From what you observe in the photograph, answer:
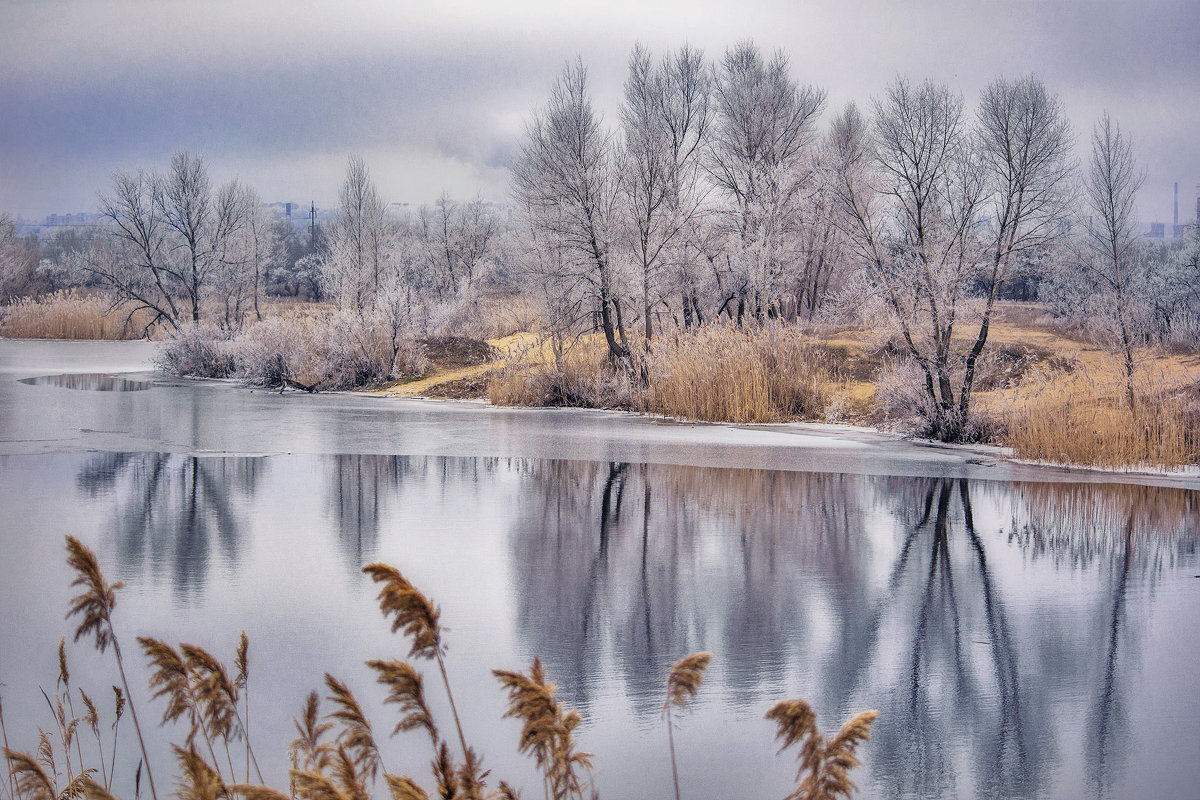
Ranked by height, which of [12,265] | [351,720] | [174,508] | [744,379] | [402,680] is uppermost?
[12,265]

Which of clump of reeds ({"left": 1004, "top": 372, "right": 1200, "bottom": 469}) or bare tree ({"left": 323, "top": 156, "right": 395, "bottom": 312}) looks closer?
clump of reeds ({"left": 1004, "top": 372, "right": 1200, "bottom": 469})

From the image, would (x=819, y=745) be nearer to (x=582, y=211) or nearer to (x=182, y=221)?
(x=582, y=211)

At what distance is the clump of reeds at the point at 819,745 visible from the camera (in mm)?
2627

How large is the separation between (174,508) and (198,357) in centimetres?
2365

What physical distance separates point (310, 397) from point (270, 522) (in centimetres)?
1630

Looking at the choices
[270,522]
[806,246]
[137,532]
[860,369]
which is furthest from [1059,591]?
[806,246]

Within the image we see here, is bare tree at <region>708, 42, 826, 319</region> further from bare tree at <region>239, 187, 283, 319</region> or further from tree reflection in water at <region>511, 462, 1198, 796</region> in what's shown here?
bare tree at <region>239, 187, 283, 319</region>

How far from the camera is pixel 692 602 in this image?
672cm

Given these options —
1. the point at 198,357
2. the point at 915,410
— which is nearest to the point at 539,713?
the point at 915,410

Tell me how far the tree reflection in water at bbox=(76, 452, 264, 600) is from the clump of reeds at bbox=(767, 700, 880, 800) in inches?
198

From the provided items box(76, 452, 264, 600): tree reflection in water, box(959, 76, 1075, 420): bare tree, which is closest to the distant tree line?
box(959, 76, 1075, 420): bare tree

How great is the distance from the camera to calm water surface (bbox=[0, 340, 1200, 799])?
4520 millimetres

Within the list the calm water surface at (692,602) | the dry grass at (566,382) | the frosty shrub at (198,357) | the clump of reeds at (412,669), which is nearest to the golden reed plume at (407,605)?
the clump of reeds at (412,669)

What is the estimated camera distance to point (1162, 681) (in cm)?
537
